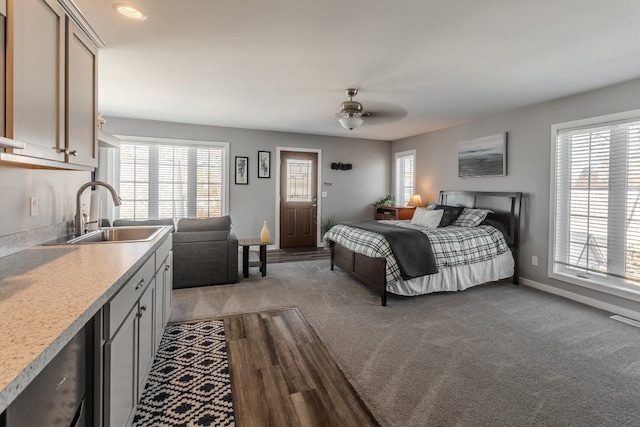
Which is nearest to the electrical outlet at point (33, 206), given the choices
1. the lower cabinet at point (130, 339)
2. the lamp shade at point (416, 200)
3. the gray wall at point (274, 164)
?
the lower cabinet at point (130, 339)

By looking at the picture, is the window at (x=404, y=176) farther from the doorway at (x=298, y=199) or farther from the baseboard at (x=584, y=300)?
the baseboard at (x=584, y=300)

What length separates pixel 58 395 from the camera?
0.88 m

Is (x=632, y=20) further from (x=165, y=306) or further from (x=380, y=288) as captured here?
(x=165, y=306)

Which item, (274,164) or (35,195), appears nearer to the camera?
(35,195)

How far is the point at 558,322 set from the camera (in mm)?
3062

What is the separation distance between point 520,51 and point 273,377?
3.15m

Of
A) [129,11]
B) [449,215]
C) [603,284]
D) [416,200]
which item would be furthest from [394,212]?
[129,11]

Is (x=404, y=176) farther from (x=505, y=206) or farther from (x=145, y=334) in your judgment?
(x=145, y=334)

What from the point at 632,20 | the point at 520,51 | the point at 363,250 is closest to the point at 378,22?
the point at 520,51

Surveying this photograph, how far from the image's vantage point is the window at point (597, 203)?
3250 mm

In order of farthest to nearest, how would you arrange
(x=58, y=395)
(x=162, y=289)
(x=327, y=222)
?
(x=327, y=222)
(x=162, y=289)
(x=58, y=395)

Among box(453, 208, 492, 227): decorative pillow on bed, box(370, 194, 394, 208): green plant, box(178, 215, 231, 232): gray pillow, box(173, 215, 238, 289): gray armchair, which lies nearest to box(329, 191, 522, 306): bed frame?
box(453, 208, 492, 227): decorative pillow on bed

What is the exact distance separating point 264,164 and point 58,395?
220 inches

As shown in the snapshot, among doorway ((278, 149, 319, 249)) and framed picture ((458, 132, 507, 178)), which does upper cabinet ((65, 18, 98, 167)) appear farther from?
framed picture ((458, 132, 507, 178))
